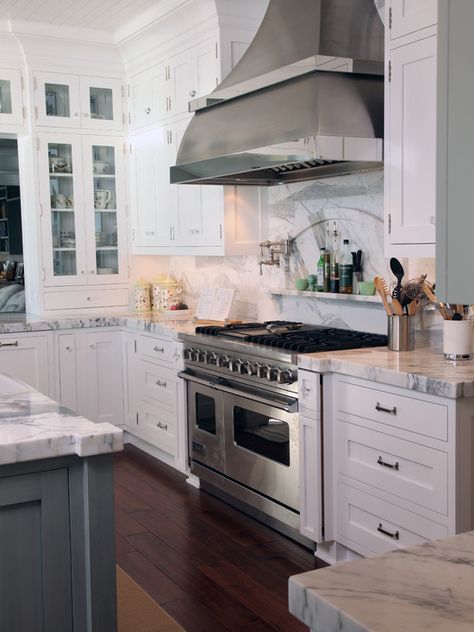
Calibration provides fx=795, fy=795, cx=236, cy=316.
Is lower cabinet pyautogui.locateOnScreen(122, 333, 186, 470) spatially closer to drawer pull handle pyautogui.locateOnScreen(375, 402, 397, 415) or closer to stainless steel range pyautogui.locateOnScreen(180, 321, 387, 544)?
stainless steel range pyautogui.locateOnScreen(180, 321, 387, 544)

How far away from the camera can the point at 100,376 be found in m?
5.68

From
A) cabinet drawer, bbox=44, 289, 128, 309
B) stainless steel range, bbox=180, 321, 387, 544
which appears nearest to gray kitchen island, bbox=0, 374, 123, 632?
stainless steel range, bbox=180, 321, 387, 544

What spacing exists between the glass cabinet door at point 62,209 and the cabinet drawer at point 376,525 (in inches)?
125

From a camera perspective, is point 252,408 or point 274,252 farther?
point 274,252

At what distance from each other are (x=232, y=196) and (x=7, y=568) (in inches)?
123

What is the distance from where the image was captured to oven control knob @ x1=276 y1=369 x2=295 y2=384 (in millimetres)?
3703

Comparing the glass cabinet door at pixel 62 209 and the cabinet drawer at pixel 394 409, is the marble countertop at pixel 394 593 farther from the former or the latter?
the glass cabinet door at pixel 62 209

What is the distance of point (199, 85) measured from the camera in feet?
16.2

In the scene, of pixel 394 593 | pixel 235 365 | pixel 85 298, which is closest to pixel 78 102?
pixel 85 298

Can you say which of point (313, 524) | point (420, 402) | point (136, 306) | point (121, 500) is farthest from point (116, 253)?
point (420, 402)

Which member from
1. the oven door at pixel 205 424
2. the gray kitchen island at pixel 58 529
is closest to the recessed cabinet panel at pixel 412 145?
the oven door at pixel 205 424

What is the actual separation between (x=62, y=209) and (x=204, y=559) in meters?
3.10

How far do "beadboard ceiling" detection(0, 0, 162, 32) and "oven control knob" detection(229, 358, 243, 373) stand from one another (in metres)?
2.37

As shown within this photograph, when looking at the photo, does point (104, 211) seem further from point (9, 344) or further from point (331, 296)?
point (331, 296)
